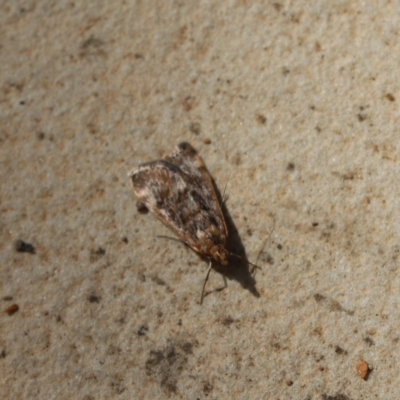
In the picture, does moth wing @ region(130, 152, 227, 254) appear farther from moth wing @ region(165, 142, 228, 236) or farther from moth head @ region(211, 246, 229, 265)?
moth head @ region(211, 246, 229, 265)

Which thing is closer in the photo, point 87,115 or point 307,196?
point 307,196

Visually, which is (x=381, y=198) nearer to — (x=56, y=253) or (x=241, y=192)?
Result: (x=241, y=192)

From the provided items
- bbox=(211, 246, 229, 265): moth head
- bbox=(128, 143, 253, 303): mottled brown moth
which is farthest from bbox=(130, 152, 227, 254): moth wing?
bbox=(211, 246, 229, 265): moth head

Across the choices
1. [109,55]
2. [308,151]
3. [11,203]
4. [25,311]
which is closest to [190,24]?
[109,55]

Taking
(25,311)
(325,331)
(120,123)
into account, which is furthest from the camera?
(120,123)

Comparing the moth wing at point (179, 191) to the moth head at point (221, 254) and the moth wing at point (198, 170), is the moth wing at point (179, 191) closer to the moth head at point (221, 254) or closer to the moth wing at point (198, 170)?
the moth wing at point (198, 170)

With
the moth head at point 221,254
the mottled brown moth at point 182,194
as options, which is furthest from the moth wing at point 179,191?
the moth head at point 221,254

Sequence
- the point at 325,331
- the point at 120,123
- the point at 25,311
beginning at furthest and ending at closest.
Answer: the point at 120,123, the point at 25,311, the point at 325,331
